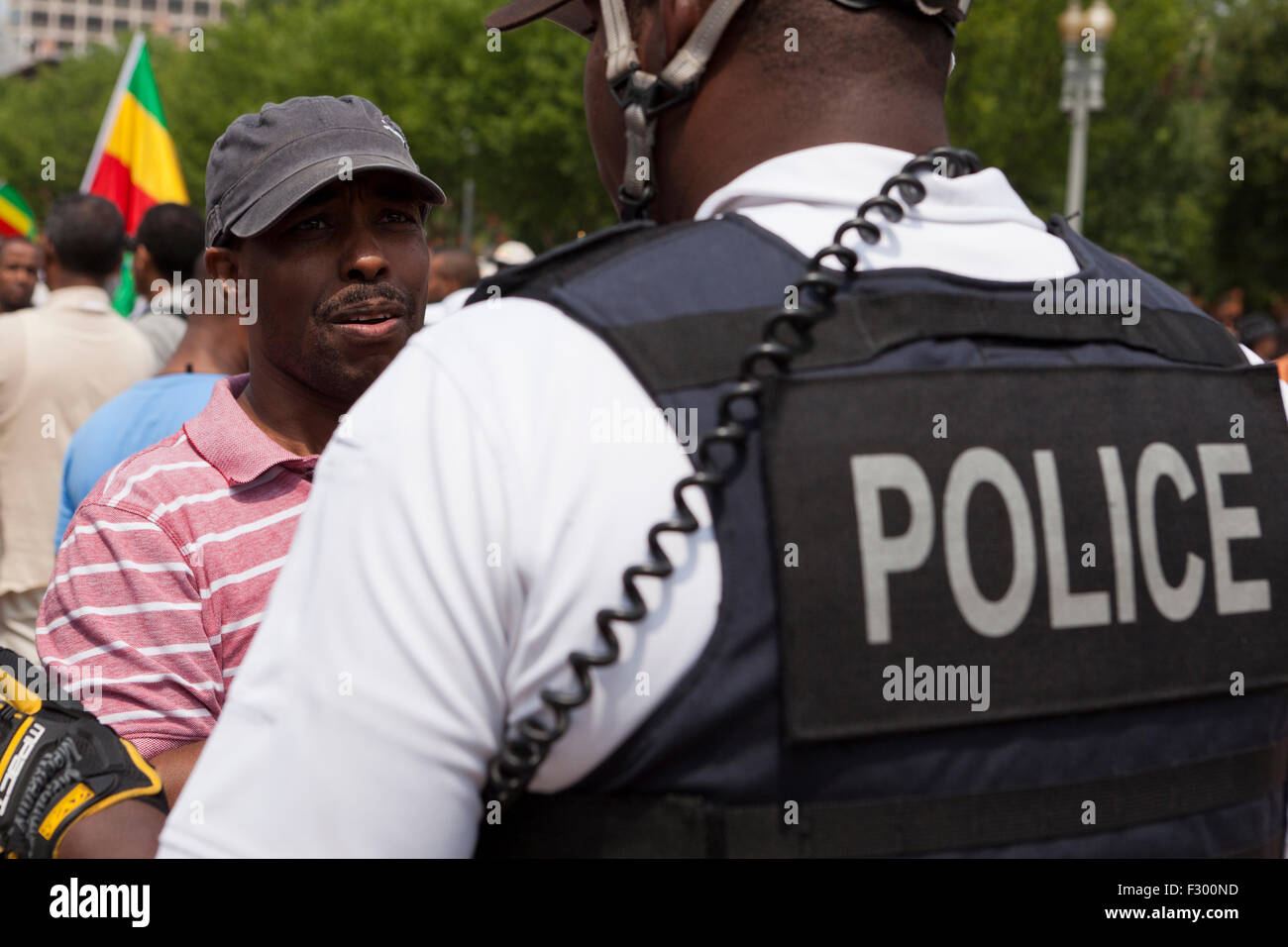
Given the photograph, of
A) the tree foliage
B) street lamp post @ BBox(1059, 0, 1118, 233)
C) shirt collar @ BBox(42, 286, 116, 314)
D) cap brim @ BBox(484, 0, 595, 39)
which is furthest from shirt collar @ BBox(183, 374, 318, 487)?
the tree foliage

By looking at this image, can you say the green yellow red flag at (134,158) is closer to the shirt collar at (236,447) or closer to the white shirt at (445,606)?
the shirt collar at (236,447)

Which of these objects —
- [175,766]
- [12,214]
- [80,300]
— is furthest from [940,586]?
[12,214]

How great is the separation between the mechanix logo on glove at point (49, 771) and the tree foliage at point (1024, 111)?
23.1 m

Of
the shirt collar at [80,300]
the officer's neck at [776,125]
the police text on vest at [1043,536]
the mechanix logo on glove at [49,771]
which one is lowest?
the mechanix logo on glove at [49,771]

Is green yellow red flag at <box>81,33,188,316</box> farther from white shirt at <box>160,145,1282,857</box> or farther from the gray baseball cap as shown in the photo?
white shirt at <box>160,145,1282,857</box>

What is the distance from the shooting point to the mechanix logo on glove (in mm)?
1687

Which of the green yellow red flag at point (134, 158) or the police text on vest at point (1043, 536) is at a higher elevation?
the green yellow red flag at point (134, 158)

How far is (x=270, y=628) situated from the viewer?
1.30 metres

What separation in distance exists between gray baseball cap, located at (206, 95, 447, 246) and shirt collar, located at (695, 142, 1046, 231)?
1238mm

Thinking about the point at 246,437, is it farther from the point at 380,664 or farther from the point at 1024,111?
the point at 1024,111

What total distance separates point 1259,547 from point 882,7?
72cm

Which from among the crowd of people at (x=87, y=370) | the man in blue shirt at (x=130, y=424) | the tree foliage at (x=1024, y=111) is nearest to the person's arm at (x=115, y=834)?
the crowd of people at (x=87, y=370)

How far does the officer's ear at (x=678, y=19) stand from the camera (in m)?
1.52

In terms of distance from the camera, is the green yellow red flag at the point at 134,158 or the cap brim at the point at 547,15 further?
the green yellow red flag at the point at 134,158
